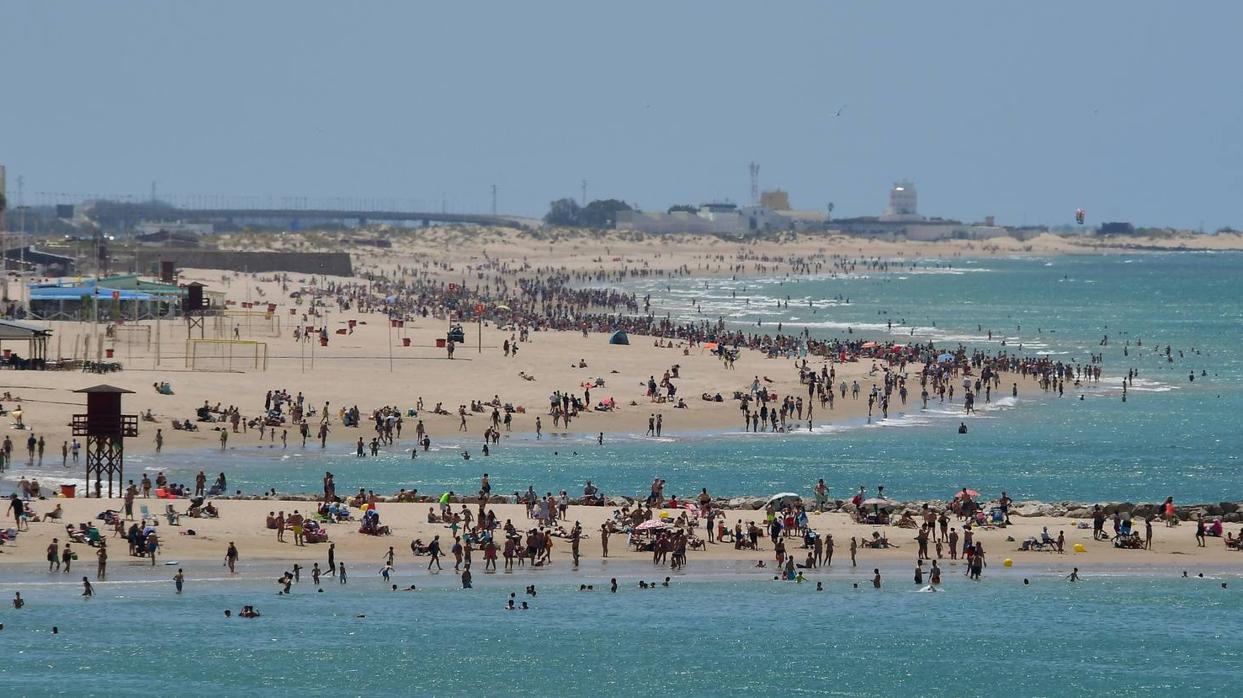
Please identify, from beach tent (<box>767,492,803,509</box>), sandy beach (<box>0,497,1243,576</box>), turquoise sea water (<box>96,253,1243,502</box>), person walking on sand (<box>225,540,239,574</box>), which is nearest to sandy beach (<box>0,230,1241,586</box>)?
sandy beach (<box>0,497,1243,576</box>)

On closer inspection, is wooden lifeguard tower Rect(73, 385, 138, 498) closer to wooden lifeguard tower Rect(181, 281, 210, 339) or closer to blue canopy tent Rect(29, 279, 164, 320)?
wooden lifeguard tower Rect(181, 281, 210, 339)

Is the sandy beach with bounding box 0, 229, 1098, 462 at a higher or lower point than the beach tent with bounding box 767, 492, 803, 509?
higher

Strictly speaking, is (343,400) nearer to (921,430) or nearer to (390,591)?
(921,430)

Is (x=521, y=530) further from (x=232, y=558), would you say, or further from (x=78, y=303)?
(x=78, y=303)

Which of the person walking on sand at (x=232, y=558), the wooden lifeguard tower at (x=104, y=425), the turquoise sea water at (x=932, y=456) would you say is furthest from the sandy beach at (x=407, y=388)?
the turquoise sea water at (x=932, y=456)

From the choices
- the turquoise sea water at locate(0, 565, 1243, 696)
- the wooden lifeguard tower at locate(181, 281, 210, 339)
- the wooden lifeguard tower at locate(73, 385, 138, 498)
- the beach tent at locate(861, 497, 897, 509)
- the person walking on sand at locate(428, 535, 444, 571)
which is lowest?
the turquoise sea water at locate(0, 565, 1243, 696)

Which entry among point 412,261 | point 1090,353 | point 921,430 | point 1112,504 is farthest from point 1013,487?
point 412,261

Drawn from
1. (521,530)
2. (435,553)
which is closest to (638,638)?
(435,553)

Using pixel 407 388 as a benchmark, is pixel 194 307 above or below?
above
